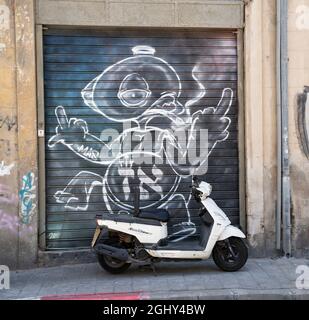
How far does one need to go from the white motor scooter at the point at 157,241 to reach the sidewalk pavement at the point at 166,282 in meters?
0.23

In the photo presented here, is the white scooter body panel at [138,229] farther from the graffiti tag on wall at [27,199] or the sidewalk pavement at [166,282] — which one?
the graffiti tag on wall at [27,199]

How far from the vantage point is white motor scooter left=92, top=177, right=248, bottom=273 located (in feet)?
23.1

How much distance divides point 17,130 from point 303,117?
14.7 ft

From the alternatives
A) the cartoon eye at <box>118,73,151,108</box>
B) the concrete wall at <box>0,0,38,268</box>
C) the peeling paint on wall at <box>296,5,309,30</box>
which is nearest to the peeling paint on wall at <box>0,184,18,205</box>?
the concrete wall at <box>0,0,38,268</box>

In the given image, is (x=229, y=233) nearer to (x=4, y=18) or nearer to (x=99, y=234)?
(x=99, y=234)

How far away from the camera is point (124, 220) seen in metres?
7.06

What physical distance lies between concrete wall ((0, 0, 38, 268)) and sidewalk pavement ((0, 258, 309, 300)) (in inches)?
20.6

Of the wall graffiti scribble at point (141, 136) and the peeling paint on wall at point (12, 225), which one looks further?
the wall graffiti scribble at point (141, 136)

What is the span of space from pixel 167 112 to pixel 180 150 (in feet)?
2.11

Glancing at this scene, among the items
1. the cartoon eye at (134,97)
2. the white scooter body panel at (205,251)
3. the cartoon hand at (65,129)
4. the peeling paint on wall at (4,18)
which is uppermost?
the peeling paint on wall at (4,18)

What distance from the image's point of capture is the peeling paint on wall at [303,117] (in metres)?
8.30

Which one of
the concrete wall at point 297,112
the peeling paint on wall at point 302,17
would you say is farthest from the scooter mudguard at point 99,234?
the peeling paint on wall at point 302,17

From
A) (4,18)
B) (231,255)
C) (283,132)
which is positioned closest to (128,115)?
(4,18)
